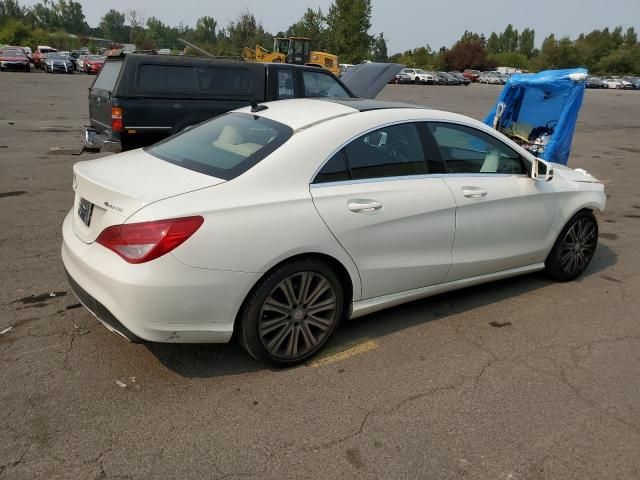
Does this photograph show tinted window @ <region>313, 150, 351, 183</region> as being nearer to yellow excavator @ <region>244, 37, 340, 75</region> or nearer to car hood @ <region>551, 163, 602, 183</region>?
car hood @ <region>551, 163, 602, 183</region>

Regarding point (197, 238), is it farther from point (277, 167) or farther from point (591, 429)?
point (591, 429)

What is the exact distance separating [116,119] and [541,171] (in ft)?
20.1

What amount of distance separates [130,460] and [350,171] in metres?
2.04

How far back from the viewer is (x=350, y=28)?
7138 centimetres

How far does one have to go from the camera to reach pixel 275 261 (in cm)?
311

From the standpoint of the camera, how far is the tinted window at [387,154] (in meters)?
3.60

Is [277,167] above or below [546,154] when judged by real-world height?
above

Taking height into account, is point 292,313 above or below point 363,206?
below

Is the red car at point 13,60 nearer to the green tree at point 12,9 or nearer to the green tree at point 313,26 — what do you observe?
the green tree at point 313,26

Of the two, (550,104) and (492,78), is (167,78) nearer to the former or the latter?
(550,104)

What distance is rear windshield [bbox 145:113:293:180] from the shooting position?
11.0ft

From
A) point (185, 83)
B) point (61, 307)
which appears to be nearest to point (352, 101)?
point (61, 307)

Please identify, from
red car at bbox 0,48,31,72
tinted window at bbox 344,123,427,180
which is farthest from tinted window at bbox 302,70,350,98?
red car at bbox 0,48,31,72

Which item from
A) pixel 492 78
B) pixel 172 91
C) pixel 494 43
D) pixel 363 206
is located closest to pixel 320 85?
pixel 172 91
